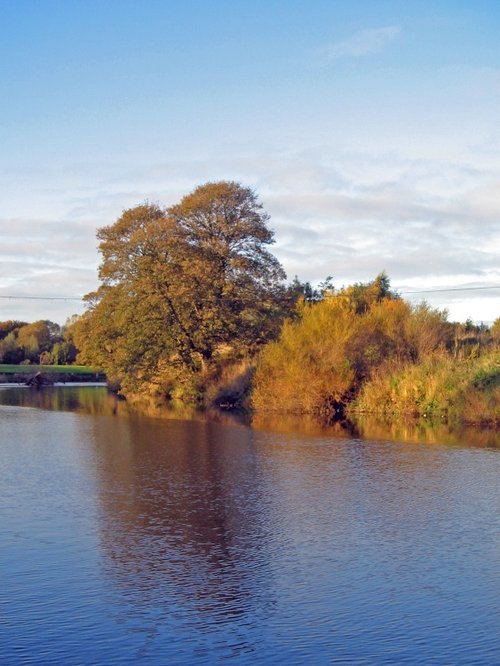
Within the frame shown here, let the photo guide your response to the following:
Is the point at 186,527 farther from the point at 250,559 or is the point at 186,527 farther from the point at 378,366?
the point at 378,366

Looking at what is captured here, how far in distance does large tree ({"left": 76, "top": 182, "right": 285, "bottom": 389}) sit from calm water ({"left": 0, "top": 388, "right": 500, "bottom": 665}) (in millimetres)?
22386

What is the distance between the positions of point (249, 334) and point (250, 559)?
31647 mm

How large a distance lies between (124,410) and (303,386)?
940 cm

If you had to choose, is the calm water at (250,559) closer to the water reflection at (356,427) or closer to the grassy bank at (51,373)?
the water reflection at (356,427)

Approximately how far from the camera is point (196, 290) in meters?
40.2

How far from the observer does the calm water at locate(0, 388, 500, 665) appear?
7.18 metres

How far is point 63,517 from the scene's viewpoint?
12.1 meters

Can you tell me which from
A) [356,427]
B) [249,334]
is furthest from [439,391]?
[249,334]

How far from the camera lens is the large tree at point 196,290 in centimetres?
4059

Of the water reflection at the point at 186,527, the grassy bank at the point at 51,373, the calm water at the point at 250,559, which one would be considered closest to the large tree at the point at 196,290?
the water reflection at the point at 186,527

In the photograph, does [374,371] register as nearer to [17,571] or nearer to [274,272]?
[274,272]

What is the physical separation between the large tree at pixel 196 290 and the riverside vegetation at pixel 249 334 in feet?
0.20

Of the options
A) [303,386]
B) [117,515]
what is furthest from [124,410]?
[117,515]

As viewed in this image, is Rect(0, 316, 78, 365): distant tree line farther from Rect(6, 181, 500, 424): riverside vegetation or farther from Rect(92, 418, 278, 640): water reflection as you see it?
Rect(92, 418, 278, 640): water reflection
